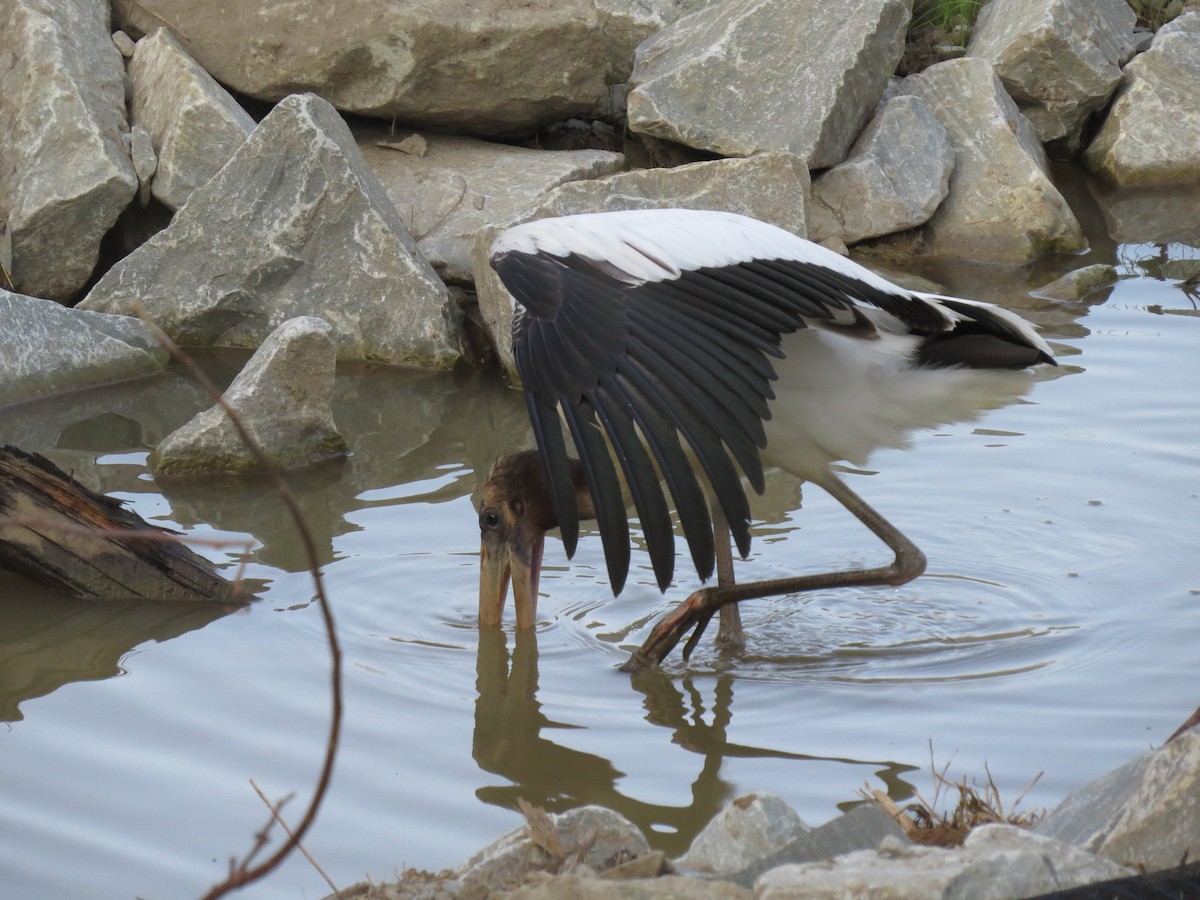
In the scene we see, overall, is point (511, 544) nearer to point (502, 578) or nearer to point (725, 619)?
point (502, 578)

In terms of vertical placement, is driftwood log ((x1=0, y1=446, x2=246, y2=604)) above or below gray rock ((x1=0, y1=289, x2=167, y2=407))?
below

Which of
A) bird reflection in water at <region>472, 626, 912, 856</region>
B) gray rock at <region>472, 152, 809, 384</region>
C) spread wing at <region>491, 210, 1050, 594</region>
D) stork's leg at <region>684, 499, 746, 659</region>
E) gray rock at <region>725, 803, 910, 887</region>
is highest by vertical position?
gray rock at <region>472, 152, 809, 384</region>

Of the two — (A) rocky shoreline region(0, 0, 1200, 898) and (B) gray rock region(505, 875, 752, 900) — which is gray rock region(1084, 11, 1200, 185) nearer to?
(A) rocky shoreline region(0, 0, 1200, 898)

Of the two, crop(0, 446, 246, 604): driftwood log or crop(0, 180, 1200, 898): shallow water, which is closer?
crop(0, 180, 1200, 898): shallow water

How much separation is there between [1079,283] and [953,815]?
14.4 feet

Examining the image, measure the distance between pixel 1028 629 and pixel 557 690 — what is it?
3.69ft

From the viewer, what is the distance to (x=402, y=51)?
6.56 m

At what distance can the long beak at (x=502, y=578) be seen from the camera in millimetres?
3730

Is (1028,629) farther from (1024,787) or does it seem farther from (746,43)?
(746,43)

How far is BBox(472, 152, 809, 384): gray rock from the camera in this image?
236 inches

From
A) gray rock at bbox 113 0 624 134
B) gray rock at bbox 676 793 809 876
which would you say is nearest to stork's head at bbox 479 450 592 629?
gray rock at bbox 676 793 809 876

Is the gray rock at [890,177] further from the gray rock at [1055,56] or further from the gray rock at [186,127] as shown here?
the gray rock at [186,127]

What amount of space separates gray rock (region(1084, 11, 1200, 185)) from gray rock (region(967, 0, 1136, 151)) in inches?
5.6

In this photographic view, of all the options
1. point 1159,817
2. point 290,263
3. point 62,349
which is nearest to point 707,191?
point 290,263
